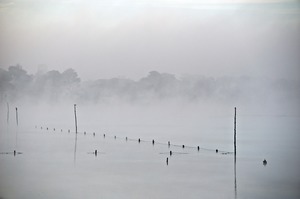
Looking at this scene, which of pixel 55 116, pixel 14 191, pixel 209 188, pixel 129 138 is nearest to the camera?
pixel 14 191

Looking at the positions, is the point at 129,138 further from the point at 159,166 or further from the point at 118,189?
the point at 118,189

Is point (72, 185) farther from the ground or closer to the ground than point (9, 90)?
closer to the ground

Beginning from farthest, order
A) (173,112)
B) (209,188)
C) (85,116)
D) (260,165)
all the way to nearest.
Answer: (173,112) → (85,116) → (260,165) → (209,188)

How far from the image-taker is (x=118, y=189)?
9.60m

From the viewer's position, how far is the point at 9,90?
19594 mm

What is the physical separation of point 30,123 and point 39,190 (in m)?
23.3

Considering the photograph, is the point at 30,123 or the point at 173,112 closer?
the point at 30,123

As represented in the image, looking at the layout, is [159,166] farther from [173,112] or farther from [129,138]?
[173,112]

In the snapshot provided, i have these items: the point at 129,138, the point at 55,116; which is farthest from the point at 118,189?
the point at 55,116

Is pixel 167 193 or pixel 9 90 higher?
pixel 9 90

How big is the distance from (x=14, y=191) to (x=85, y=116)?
31155 mm

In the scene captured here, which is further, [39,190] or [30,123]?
[30,123]

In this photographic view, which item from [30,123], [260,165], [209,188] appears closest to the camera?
[209,188]

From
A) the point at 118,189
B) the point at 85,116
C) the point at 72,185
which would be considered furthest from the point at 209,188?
the point at 85,116
